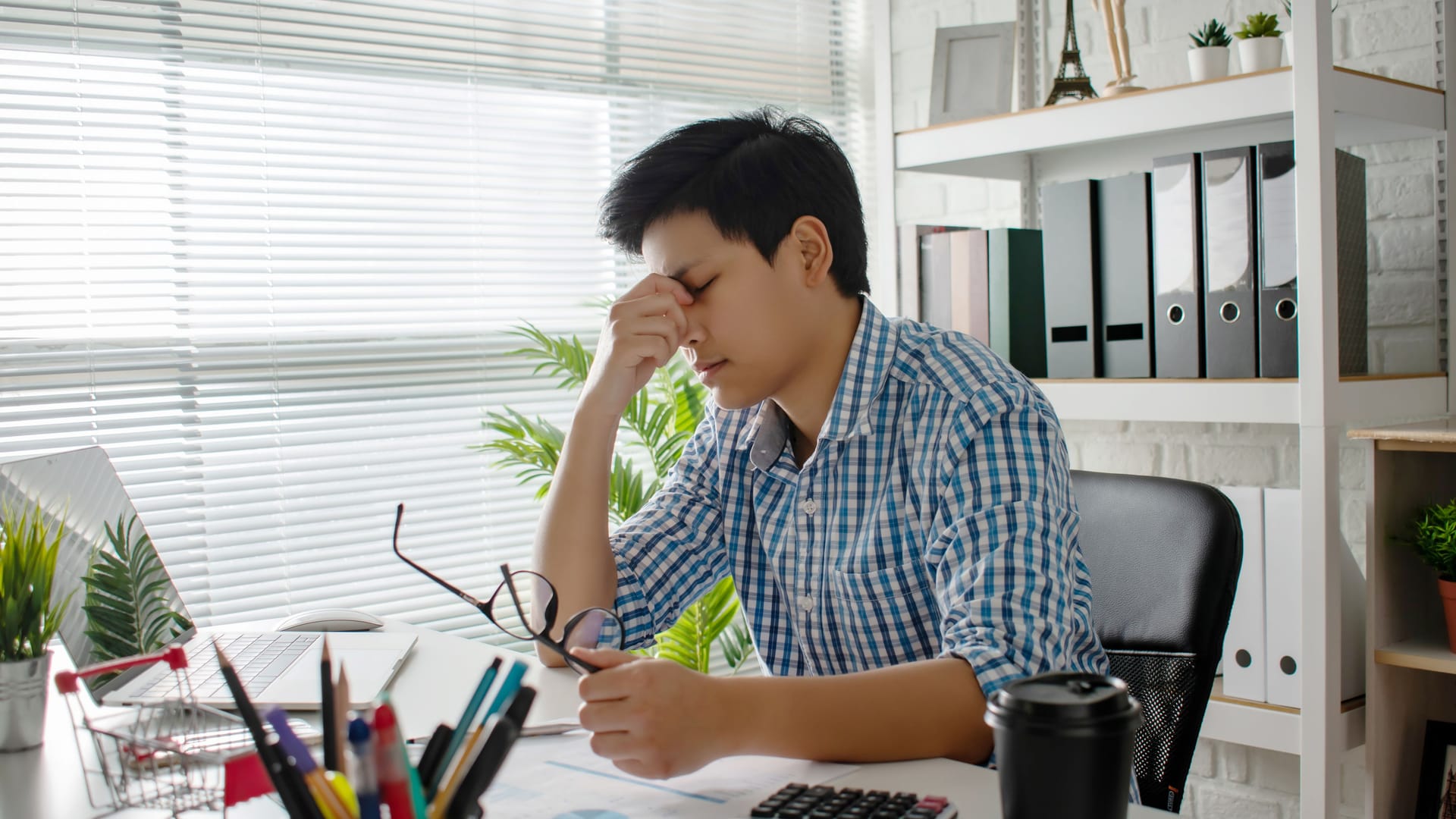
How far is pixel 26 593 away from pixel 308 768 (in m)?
0.57

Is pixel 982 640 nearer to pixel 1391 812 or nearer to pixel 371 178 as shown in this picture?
pixel 1391 812

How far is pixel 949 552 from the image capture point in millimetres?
1007

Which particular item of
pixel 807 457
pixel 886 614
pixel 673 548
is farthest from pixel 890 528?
pixel 673 548

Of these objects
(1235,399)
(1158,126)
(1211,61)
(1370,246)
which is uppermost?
(1211,61)

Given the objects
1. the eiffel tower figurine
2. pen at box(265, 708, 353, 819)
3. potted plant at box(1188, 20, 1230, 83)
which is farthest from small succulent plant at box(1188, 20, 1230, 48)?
pen at box(265, 708, 353, 819)

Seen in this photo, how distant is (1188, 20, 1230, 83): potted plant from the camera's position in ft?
5.88

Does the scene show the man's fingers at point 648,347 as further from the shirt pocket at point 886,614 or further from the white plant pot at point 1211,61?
the white plant pot at point 1211,61

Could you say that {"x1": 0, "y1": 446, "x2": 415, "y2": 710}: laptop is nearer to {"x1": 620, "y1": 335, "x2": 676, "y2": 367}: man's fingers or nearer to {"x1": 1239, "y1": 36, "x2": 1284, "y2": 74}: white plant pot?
{"x1": 620, "y1": 335, "x2": 676, "y2": 367}: man's fingers

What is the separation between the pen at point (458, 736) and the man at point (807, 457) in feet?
1.37

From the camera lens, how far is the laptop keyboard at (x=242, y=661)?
3.53 feet

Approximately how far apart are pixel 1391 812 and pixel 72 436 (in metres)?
2.14

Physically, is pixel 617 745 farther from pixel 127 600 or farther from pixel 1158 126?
pixel 1158 126

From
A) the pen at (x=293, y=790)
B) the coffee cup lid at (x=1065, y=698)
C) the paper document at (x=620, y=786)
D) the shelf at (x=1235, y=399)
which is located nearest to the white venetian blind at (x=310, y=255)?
Answer: the shelf at (x=1235, y=399)

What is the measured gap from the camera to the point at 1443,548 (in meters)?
1.48
